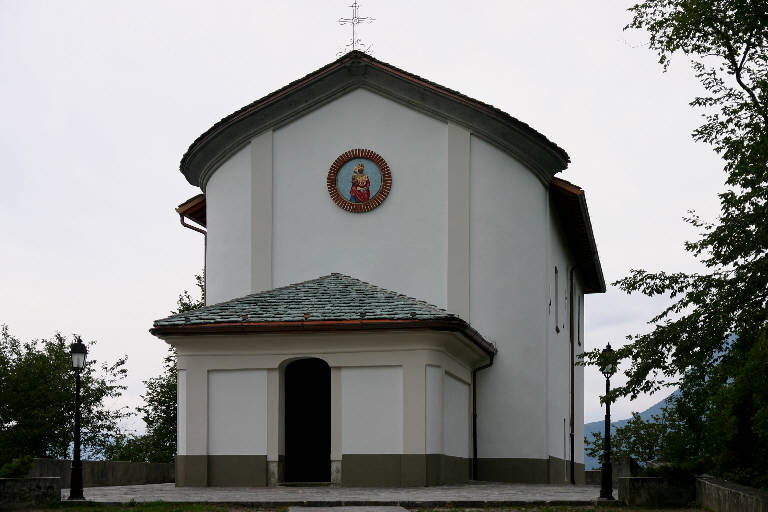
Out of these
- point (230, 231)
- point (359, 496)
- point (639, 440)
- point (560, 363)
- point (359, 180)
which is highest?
point (359, 180)

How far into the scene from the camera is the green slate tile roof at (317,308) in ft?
69.4

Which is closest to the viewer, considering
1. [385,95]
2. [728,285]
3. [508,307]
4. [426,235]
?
[728,285]

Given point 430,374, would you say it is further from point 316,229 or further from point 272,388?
point 316,229

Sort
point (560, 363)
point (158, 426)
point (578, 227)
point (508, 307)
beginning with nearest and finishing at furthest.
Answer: point (508, 307), point (560, 363), point (578, 227), point (158, 426)

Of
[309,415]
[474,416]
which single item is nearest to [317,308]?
[309,415]

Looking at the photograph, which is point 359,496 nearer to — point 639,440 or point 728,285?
point 728,285

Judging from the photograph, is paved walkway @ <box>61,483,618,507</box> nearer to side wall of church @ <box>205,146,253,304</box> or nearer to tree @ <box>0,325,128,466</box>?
side wall of church @ <box>205,146,253,304</box>

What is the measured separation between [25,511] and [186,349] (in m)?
5.61

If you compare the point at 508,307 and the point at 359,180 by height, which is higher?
the point at 359,180

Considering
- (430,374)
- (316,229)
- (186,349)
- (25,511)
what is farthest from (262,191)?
(25,511)

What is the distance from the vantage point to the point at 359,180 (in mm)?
25812

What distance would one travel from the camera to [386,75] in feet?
84.4

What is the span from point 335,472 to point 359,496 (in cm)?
305

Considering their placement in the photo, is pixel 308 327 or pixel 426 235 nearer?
pixel 308 327
